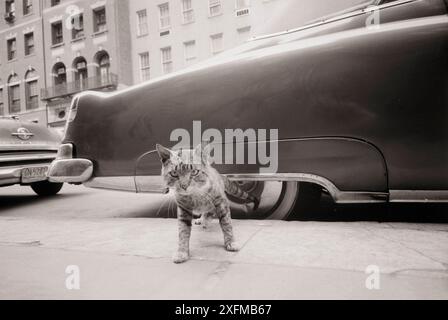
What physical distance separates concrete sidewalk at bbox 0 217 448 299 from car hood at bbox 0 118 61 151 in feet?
8.91

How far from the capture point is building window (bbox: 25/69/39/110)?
21516 mm

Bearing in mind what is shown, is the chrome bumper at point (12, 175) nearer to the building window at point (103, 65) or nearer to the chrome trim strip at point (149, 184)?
the chrome trim strip at point (149, 184)

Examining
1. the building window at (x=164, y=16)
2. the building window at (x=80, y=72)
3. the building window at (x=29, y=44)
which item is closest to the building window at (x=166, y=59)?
the building window at (x=164, y=16)

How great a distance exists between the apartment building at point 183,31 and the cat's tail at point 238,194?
11622 millimetres

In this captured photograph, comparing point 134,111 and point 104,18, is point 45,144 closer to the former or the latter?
point 134,111

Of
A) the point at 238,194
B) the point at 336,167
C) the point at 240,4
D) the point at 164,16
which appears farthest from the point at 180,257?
the point at 164,16

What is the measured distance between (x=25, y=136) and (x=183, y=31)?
41.3ft

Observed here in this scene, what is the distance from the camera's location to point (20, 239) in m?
2.47

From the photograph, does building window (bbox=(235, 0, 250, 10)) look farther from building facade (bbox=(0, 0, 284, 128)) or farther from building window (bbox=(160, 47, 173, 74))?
building window (bbox=(160, 47, 173, 74))

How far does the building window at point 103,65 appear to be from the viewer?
19.0 m

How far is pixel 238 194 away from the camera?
2646 millimetres

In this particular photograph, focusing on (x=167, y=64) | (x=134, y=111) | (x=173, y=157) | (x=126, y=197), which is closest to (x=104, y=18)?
(x=167, y=64)

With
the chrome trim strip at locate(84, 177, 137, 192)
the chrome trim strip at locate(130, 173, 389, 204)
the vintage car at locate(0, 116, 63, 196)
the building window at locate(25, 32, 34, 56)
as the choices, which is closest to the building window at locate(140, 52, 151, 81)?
the building window at locate(25, 32, 34, 56)

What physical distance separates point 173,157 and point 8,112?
2732 cm
